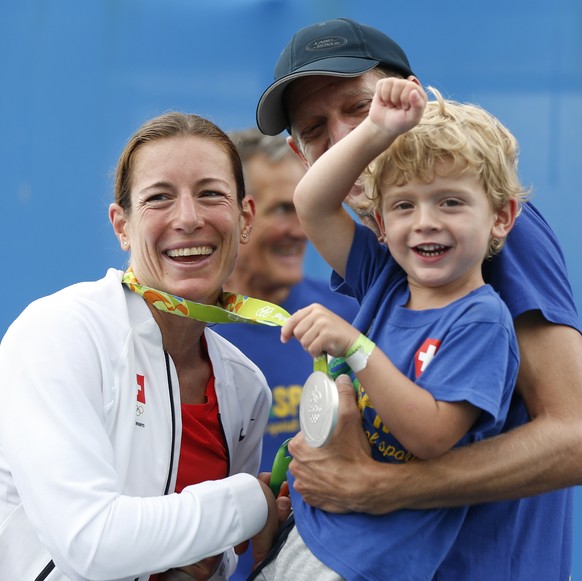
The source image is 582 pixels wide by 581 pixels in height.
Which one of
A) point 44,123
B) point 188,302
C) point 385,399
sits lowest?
point 385,399

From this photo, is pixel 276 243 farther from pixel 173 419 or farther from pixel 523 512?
pixel 523 512

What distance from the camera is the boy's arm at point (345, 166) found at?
1.82 m

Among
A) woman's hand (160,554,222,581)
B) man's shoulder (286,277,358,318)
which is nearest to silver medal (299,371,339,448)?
woman's hand (160,554,222,581)

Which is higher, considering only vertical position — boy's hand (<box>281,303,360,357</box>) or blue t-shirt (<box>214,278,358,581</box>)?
blue t-shirt (<box>214,278,358,581</box>)

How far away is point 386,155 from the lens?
1.95 m

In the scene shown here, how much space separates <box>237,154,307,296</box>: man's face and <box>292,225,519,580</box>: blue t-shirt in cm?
157

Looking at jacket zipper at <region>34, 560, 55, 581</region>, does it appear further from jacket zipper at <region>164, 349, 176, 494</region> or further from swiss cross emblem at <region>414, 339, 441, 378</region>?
swiss cross emblem at <region>414, 339, 441, 378</region>

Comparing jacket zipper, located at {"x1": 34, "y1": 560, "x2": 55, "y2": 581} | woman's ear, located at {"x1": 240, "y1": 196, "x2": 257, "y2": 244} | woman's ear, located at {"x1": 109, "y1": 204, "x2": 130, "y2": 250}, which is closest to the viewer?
jacket zipper, located at {"x1": 34, "y1": 560, "x2": 55, "y2": 581}

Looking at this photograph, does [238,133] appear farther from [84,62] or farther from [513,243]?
[513,243]

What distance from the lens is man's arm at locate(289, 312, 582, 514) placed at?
1.88m

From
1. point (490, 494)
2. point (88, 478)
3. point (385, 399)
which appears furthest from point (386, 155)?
point (88, 478)

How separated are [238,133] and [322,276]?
4.53 feet

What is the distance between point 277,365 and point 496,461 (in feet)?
5.32

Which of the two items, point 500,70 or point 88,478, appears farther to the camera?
point 500,70
